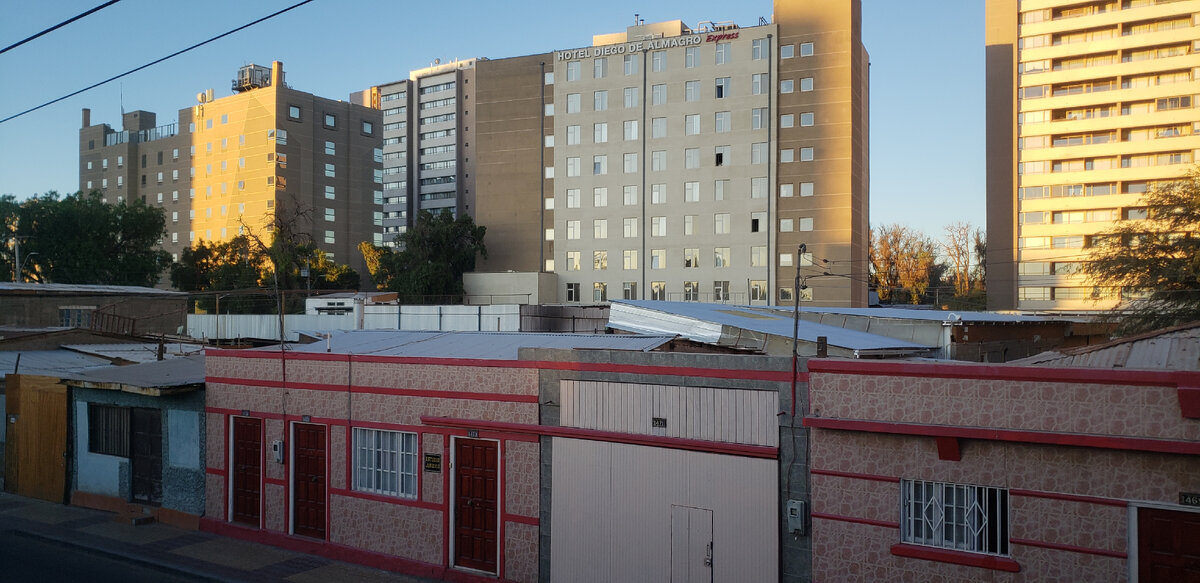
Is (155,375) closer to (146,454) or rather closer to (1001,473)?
(146,454)

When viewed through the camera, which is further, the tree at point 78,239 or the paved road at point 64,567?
the tree at point 78,239

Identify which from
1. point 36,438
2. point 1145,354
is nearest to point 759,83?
point 36,438

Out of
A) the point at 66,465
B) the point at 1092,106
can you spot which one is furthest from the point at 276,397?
the point at 1092,106

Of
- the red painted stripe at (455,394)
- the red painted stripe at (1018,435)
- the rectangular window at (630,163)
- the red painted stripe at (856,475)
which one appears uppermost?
the rectangular window at (630,163)

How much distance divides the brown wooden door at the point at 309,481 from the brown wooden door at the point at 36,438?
853cm

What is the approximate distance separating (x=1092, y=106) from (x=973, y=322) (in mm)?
56681

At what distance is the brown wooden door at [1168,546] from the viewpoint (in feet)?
30.3

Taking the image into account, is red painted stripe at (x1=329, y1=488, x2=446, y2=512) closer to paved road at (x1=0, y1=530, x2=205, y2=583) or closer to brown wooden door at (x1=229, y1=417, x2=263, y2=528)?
brown wooden door at (x1=229, y1=417, x2=263, y2=528)

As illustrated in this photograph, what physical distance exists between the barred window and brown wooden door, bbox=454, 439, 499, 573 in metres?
7.02

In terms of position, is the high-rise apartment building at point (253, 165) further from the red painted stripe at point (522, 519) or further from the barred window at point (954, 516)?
the barred window at point (954, 516)

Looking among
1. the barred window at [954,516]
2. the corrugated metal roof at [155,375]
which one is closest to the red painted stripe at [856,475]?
the barred window at [954,516]

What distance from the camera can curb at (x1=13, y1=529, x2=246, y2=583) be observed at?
15.2 m

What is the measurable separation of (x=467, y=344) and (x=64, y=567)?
8806 mm

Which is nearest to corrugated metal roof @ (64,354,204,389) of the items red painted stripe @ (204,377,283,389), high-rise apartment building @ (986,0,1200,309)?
red painted stripe @ (204,377,283,389)
